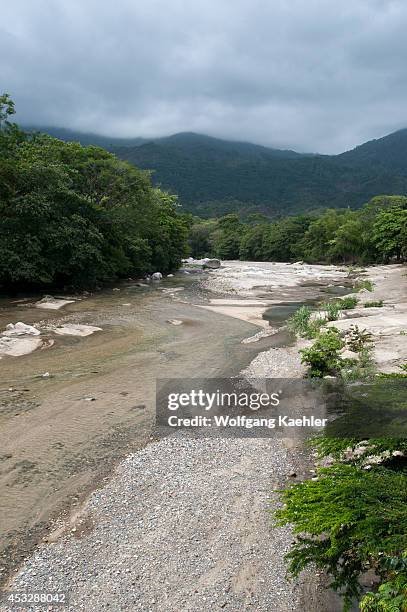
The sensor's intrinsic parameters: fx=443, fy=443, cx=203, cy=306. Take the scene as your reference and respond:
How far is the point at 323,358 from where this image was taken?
16.0 m

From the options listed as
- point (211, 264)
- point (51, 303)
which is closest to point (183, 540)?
point (51, 303)

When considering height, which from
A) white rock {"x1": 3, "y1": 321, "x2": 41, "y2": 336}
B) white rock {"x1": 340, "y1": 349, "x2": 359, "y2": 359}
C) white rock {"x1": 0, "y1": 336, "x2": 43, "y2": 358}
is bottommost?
white rock {"x1": 0, "y1": 336, "x2": 43, "y2": 358}

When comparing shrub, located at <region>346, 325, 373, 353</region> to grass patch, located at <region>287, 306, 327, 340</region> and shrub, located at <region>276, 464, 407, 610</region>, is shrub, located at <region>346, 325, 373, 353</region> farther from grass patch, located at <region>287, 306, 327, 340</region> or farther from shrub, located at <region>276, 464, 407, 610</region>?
shrub, located at <region>276, 464, 407, 610</region>

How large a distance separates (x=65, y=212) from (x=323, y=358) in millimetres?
26305

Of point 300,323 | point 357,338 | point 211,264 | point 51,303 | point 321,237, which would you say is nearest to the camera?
point 357,338

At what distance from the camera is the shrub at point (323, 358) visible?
15481 millimetres

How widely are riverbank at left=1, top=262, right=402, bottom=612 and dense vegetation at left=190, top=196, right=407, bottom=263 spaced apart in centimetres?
4169

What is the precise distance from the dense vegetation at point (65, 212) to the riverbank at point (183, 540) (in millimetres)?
26197

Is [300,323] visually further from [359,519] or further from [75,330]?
[359,519]

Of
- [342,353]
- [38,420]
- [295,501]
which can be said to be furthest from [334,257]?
[295,501]

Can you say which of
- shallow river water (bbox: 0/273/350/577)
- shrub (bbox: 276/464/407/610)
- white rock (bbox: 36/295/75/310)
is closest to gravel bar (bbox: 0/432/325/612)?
shallow river water (bbox: 0/273/350/577)

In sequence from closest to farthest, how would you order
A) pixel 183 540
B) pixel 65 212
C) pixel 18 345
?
pixel 183 540, pixel 18 345, pixel 65 212

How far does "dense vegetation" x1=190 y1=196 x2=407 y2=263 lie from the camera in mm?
56156

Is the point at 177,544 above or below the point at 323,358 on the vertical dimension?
below
